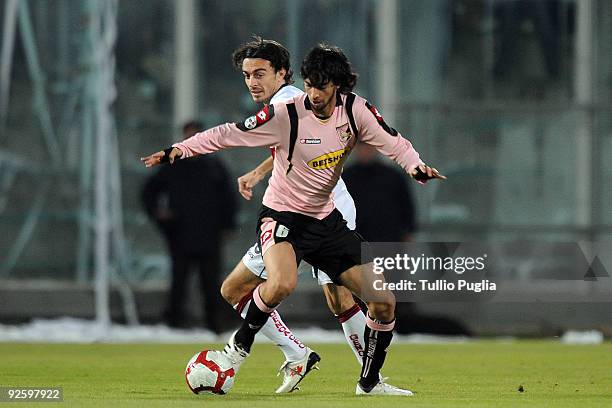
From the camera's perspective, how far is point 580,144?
19.2 m

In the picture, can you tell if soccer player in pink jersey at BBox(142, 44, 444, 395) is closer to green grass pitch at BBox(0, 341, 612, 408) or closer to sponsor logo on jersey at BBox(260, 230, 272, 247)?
sponsor logo on jersey at BBox(260, 230, 272, 247)

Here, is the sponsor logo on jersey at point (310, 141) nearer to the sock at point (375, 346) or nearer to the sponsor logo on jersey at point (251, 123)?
the sponsor logo on jersey at point (251, 123)

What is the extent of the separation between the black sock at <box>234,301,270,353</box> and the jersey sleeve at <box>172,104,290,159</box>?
3.02 feet

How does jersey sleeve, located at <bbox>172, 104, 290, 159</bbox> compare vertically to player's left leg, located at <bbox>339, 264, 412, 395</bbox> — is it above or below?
above

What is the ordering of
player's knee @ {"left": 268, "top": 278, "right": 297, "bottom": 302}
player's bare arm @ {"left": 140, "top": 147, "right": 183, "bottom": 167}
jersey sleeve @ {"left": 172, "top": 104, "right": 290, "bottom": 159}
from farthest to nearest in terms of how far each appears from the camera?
jersey sleeve @ {"left": 172, "top": 104, "right": 290, "bottom": 159} < player's knee @ {"left": 268, "top": 278, "right": 297, "bottom": 302} < player's bare arm @ {"left": 140, "top": 147, "right": 183, "bottom": 167}

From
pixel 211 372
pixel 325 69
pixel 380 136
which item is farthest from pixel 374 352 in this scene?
pixel 325 69

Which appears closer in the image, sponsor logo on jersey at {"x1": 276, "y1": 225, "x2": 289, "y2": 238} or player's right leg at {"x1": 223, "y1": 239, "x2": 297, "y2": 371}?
player's right leg at {"x1": 223, "y1": 239, "x2": 297, "y2": 371}

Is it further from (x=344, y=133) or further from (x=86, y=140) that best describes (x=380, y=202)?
(x=344, y=133)

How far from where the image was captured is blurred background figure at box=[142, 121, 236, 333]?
17156 millimetres

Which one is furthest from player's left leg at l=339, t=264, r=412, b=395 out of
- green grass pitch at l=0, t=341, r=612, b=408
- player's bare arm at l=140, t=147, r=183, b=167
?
player's bare arm at l=140, t=147, r=183, b=167

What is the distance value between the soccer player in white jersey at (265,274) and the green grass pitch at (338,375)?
243 millimetres

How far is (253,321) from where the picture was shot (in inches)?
378

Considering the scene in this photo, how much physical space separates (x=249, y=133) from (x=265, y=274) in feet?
3.33

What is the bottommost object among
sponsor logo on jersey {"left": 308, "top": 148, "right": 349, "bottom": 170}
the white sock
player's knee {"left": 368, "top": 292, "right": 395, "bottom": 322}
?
the white sock
